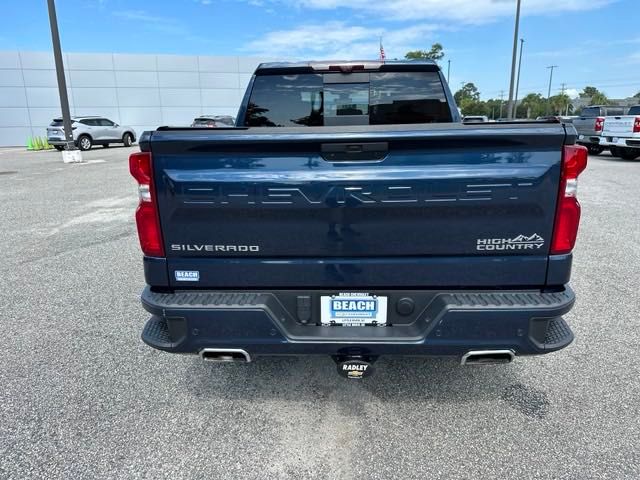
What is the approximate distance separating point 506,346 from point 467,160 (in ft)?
3.23

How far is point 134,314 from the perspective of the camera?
426 centimetres

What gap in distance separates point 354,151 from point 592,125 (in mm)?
19415

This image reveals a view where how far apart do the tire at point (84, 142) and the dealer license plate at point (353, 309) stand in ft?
88.0

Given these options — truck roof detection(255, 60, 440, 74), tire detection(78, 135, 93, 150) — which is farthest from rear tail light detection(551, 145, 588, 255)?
tire detection(78, 135, 93, 150)

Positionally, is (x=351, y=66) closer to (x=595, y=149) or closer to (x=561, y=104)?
(x=595, y=149)

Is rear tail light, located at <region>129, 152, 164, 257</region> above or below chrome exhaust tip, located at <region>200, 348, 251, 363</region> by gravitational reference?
above

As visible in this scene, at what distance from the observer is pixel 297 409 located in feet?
9.37

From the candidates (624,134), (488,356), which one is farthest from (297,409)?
(624,134)

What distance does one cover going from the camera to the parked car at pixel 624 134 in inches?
602

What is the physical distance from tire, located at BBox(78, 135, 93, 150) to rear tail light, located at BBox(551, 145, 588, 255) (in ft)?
90.1

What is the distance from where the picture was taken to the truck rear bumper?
2.27m

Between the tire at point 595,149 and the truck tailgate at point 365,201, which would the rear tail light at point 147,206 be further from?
→ the tire at point 595,149

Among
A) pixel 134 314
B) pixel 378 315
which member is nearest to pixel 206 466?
pixel 378 315

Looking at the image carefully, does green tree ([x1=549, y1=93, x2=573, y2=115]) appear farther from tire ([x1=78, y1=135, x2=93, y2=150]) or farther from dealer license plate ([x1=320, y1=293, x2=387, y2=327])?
dealer license plate ([x1=320, y1=293, x2=387, y2=327])
